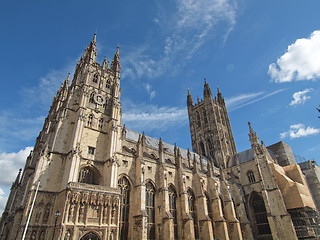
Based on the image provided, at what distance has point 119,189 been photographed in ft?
72.4

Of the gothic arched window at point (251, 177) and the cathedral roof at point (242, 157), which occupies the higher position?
the cathedral roof at point (242, 157)

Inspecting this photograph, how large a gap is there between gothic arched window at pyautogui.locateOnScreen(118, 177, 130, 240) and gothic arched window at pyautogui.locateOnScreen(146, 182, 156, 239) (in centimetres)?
288

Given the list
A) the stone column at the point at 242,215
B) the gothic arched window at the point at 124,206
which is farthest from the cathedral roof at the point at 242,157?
the gothic arched window at the point at 124,206

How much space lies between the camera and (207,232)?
27.5 metres

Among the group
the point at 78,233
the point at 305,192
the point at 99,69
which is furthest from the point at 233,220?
the point at 99,69

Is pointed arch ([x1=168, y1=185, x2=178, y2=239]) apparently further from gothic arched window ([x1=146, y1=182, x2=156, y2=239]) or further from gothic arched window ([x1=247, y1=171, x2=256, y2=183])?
gothic arched window ([x1=247, y1=171, x2=256, y2=183])

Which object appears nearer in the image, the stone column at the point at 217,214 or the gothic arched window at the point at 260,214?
the stone column at the point at 217,214

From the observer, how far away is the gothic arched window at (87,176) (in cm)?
2289

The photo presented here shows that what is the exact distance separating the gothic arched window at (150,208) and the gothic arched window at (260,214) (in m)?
21.3

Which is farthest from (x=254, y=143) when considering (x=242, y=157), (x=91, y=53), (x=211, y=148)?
(x=91, y=53)

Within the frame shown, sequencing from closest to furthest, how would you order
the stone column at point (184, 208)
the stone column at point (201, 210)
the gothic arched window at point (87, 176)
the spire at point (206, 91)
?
the gothic arched window at point (87, 176) < the stone column at point (184, 208) < the stone column at point (201, 210) < the spire at point (206, 91)

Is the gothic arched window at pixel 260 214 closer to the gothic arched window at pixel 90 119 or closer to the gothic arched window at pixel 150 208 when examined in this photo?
the gothic arched window at pixel 150 208

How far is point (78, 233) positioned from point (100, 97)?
58.0 ft

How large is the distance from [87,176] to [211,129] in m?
36.3
